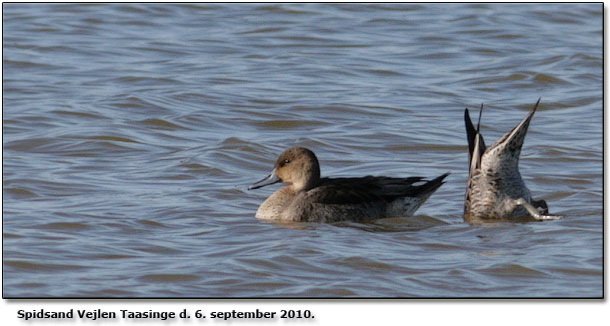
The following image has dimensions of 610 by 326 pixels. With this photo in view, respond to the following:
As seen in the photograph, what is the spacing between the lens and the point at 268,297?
21.7ft

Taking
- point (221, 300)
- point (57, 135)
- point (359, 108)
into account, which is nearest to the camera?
point (221, 300)

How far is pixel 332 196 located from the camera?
8656 mm

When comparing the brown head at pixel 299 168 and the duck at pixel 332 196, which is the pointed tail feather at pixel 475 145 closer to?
the duck at pixel 332 196

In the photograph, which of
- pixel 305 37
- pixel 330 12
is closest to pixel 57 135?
pixel 305 37

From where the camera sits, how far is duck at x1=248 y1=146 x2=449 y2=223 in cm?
864

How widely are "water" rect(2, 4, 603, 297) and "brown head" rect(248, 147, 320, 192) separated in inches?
16.5

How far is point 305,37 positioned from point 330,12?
5.44 ft

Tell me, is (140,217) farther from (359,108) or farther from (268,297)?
(359,108)

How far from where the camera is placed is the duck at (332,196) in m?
8.64

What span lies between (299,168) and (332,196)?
0.39 m

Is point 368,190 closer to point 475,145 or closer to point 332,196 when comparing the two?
point 332,196

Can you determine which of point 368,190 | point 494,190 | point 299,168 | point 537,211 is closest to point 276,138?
point 299,168

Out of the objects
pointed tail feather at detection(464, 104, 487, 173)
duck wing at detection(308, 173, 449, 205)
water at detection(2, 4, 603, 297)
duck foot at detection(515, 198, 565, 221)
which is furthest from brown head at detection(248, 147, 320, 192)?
duck foot at detection(515, 198, 565, 221)

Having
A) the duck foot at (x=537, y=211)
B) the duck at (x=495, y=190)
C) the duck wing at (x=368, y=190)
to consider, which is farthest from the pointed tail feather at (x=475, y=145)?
the duck foot at (x=537, y=211)
